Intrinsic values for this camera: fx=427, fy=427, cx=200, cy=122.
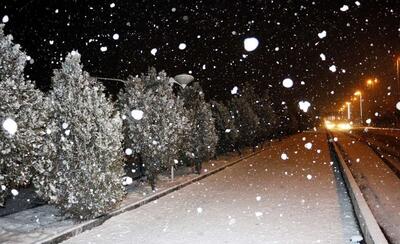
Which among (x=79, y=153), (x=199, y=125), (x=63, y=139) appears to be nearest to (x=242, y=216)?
(x=79, y=153)

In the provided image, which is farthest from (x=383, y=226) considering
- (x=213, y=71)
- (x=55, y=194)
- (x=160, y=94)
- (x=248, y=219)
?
(x=213, y=71)

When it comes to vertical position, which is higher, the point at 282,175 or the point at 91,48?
the point at 91,48

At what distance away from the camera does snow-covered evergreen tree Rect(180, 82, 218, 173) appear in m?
19.9

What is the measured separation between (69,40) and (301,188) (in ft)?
123

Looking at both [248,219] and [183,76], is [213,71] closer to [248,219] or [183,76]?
[183,76]

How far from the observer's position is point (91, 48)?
52.6m

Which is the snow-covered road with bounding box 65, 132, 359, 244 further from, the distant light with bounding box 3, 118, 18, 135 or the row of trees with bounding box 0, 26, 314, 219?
the distant light with bounding box 3, 118, 18, 135

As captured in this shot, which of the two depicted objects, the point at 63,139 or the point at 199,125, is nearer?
the point at 63,139

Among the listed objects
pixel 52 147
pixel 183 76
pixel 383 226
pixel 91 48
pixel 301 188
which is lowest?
pixel 383 226

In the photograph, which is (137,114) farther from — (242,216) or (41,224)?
(242,216)

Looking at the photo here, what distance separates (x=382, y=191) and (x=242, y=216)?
602 cm

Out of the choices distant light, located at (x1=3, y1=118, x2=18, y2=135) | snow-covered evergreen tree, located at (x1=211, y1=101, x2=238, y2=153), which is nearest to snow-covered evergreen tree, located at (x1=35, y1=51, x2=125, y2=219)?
distant light, located at (x1=3, y1=118, x2=18, y2=135)

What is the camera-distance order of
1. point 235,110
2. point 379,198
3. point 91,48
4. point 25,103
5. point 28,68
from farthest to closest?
1. point 91,48
2. point 28,68
3. point 235,110
4. point 379,198
5. point 25,103

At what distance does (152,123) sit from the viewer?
627 inches
